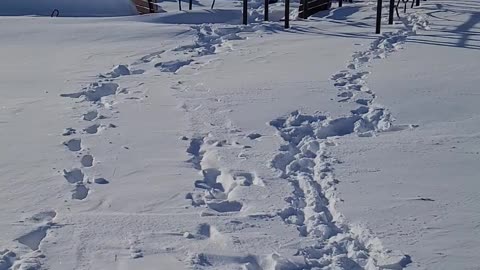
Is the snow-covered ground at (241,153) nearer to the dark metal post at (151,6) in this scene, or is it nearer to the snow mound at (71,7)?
the dark metal post at (151,6)

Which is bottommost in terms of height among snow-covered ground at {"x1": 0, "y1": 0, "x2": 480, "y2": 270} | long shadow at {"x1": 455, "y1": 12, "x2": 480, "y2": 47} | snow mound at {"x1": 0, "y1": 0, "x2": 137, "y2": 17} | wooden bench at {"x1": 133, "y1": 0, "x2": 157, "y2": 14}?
snow mound at {"x1": 0, "y1": 0, "x2": 137, "y2": 17}

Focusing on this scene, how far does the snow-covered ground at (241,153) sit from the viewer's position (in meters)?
4.34

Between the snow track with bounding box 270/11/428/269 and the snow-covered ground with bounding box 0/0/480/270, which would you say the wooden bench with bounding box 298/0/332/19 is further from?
the snow track with bounding box 270/11/428/269

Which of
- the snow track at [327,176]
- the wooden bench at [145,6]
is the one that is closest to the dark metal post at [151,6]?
the wooden bench at [145,6]

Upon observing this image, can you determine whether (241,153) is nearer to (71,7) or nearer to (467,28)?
(467,28)

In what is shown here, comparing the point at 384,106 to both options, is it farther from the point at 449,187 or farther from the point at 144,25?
the point at 144,25

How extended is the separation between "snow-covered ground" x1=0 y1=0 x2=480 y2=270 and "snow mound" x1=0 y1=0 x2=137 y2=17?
24.5 feet

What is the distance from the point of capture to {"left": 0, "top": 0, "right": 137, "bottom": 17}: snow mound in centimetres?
1823

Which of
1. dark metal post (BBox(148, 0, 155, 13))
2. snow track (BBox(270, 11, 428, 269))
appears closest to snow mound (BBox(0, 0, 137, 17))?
dark metal post (BBox(148, 0, 155, 13))

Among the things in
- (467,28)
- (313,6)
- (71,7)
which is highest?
(467,28)

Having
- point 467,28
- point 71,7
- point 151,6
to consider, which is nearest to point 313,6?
point 151,6

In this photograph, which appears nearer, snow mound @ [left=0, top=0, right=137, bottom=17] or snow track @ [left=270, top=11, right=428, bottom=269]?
snow track @ [left=270, top=11, right=428, bottom=269]

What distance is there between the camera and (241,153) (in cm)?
603

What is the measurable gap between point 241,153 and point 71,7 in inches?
549
